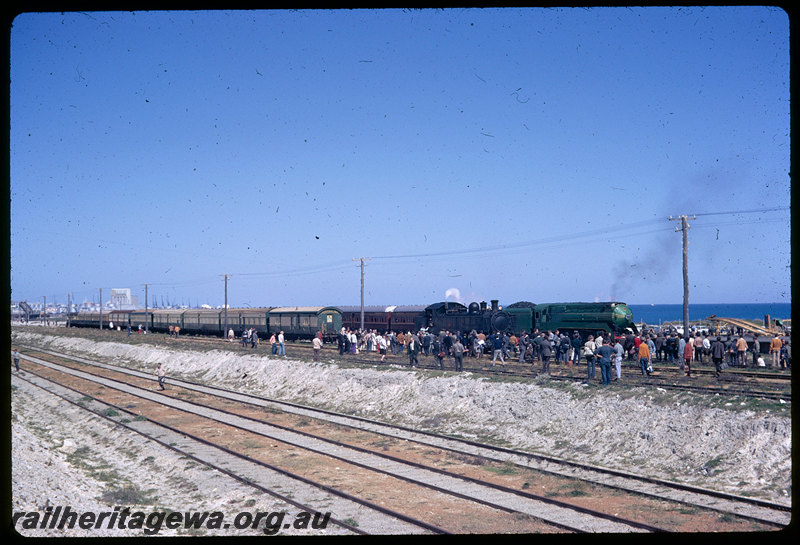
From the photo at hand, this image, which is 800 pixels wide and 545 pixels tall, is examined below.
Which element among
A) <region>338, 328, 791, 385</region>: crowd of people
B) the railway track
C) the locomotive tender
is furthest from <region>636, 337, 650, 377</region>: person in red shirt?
the locomotive tender

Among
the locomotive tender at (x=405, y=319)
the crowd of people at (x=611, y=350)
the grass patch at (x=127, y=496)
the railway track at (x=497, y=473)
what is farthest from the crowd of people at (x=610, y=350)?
the grass patch at (x=127, y=496)

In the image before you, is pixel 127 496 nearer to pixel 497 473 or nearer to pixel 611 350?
pixel 497 473

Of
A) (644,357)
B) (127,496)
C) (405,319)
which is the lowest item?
(127,496)

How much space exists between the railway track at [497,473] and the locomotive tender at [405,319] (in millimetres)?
18702

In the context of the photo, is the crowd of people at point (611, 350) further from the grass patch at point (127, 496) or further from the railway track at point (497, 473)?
the grass patch at point (127, 496)

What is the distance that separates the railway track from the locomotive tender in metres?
18.7

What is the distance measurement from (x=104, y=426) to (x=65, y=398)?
26.1 ft

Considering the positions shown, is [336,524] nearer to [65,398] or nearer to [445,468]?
[445,468]

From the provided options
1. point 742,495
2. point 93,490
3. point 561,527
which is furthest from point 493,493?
point 93,490

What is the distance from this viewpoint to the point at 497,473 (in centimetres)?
1509

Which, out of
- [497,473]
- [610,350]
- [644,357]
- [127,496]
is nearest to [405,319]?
[644,357]

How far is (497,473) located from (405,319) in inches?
1341

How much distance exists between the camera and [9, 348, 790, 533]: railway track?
37.1 feet

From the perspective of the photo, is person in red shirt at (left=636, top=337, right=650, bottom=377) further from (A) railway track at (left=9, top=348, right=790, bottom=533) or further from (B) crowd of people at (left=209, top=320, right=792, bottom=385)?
(A) railway track at (left=9, top=348, right=790, bottom=533)
